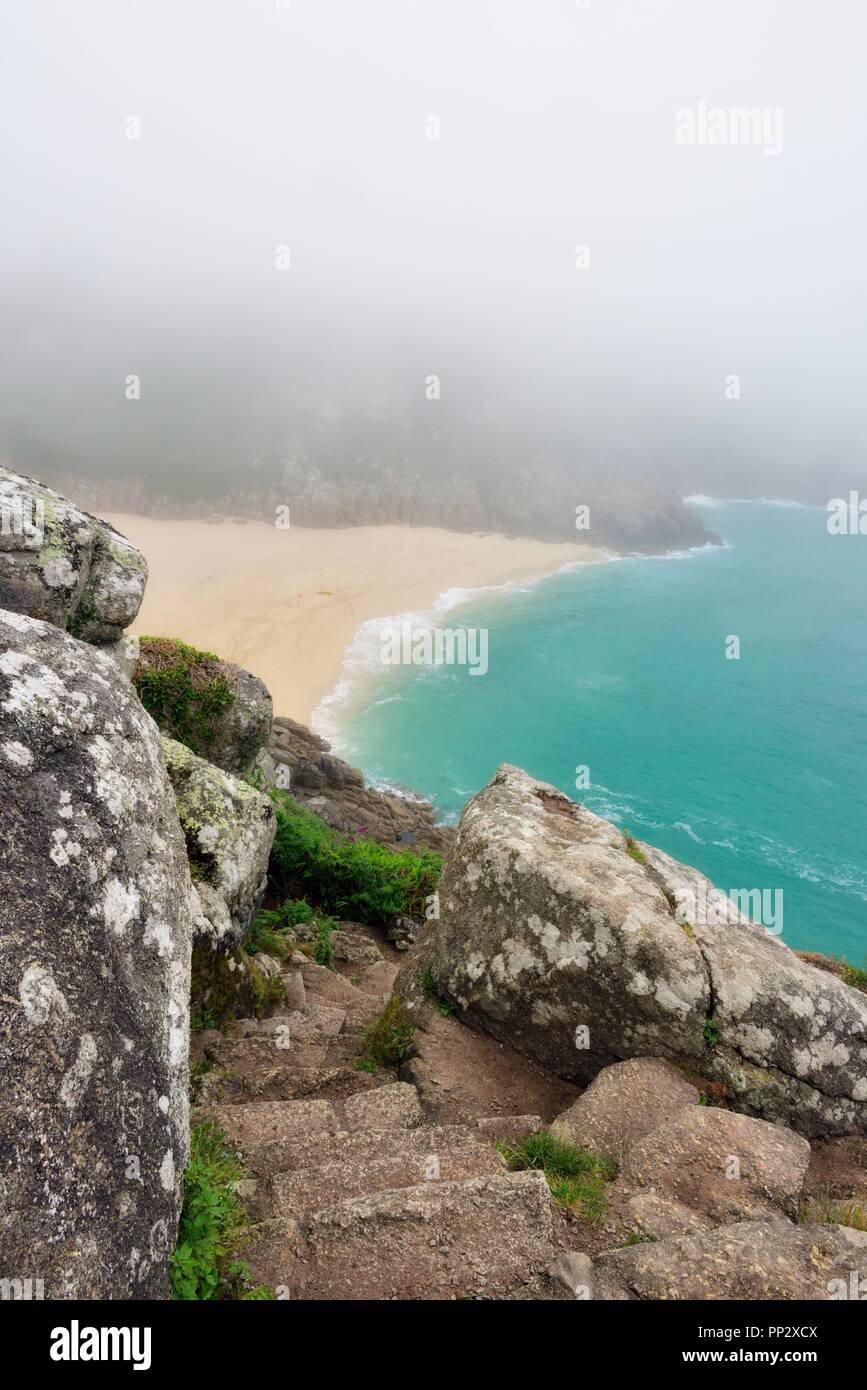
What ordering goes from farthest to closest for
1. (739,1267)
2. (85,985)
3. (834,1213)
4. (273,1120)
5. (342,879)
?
(342,879), (273,1120), (834,1213), (739,1267), (85,985)

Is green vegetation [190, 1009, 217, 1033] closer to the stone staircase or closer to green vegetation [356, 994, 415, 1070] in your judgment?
the stone staircase

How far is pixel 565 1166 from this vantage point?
16.9ft

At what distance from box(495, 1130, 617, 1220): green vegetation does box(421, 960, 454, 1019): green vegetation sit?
233 centimetres

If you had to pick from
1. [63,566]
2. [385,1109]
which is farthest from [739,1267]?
[63,566]

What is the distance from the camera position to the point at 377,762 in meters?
39.5

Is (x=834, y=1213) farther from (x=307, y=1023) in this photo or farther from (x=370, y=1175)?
(x=307, y=1023)

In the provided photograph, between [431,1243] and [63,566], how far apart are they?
24.7 feet

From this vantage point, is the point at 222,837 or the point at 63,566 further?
the point at 222,837

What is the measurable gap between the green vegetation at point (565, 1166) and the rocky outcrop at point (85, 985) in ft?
8.52

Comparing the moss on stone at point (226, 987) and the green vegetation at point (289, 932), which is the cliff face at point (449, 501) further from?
the moss on stone at point (226, 987)

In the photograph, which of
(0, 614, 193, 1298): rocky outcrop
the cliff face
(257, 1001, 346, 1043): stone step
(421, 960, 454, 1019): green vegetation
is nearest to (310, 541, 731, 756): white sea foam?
the cliff face

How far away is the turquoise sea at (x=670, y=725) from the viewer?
37906 millimetres
